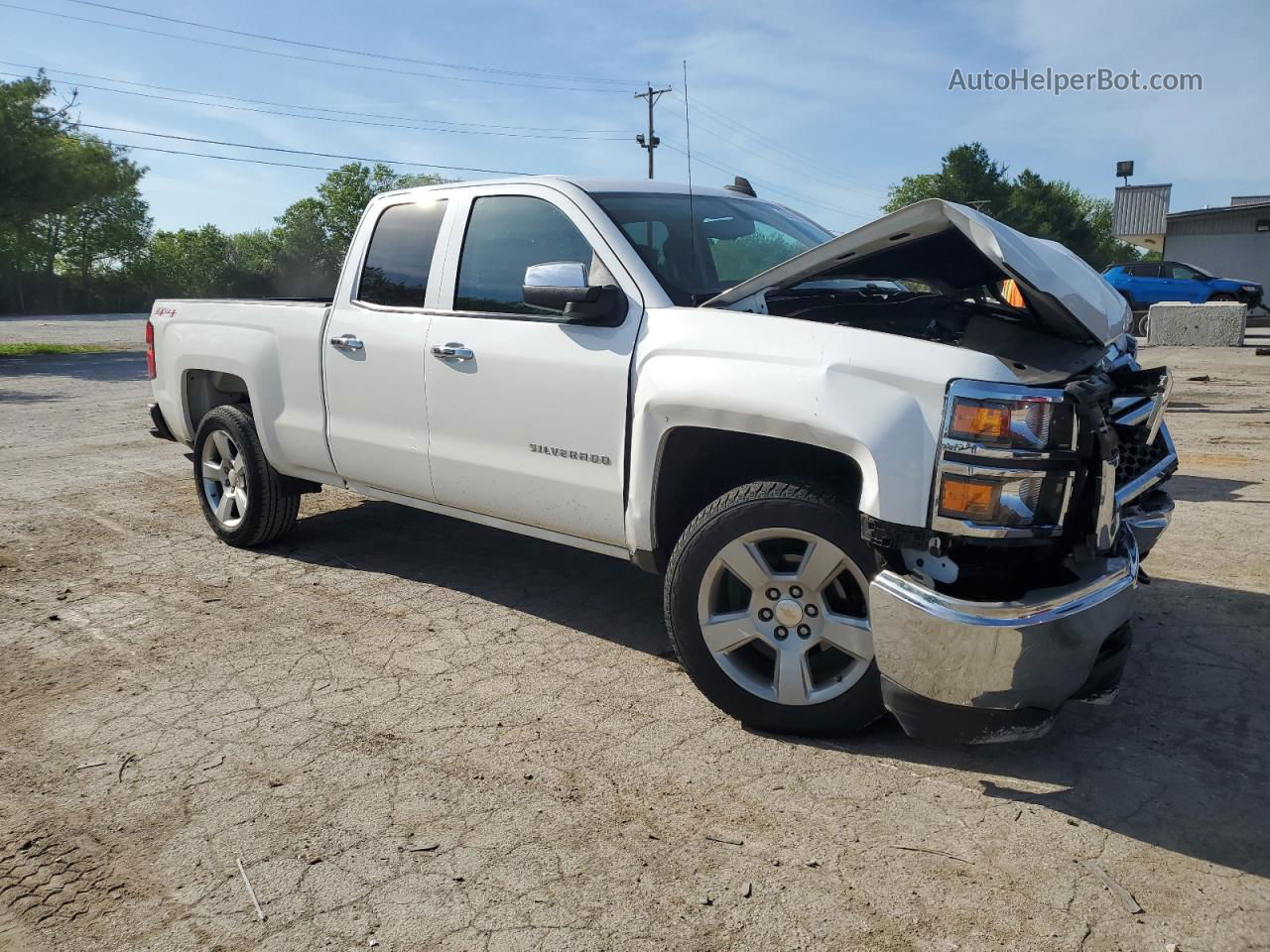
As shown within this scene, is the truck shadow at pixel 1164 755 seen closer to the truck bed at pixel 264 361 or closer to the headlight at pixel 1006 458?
the headlight at pixel 1006 458

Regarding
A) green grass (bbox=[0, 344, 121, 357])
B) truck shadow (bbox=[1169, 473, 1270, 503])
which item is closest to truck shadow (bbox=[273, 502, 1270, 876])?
truck shadow (bbox=[1169, 473, 1270, 503])

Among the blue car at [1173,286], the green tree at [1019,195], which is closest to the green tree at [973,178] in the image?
the green tree at [1019,195]

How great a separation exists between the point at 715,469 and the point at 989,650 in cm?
128

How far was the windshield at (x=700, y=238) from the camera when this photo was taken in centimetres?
396

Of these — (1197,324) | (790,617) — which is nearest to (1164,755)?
(790,617)

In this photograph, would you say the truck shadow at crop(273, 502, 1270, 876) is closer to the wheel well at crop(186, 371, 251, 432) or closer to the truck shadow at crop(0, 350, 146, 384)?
the wheel well at crop(186, 371, 251, 432)

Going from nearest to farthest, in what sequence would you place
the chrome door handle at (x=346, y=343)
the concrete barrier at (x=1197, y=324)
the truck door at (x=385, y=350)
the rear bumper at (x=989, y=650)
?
the rear bumper at (x=989, y=650) < the truck door at (x=385, y=350) < the chrome door handle at (x=346, y=343) < the concrete barrier at (x=1197, y=324)

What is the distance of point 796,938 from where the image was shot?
92.9 inches

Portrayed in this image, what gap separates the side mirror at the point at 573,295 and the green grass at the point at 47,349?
867 inches

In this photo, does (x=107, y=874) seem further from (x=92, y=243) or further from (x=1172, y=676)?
(x=92, y=243)

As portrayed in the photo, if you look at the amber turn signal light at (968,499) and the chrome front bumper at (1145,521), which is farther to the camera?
the chrome front bumper at (1145,521)

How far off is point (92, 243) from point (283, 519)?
78.5 metres

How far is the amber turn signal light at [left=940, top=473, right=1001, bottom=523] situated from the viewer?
280cm

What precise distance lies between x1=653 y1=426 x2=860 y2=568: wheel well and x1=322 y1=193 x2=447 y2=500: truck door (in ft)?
4.54
